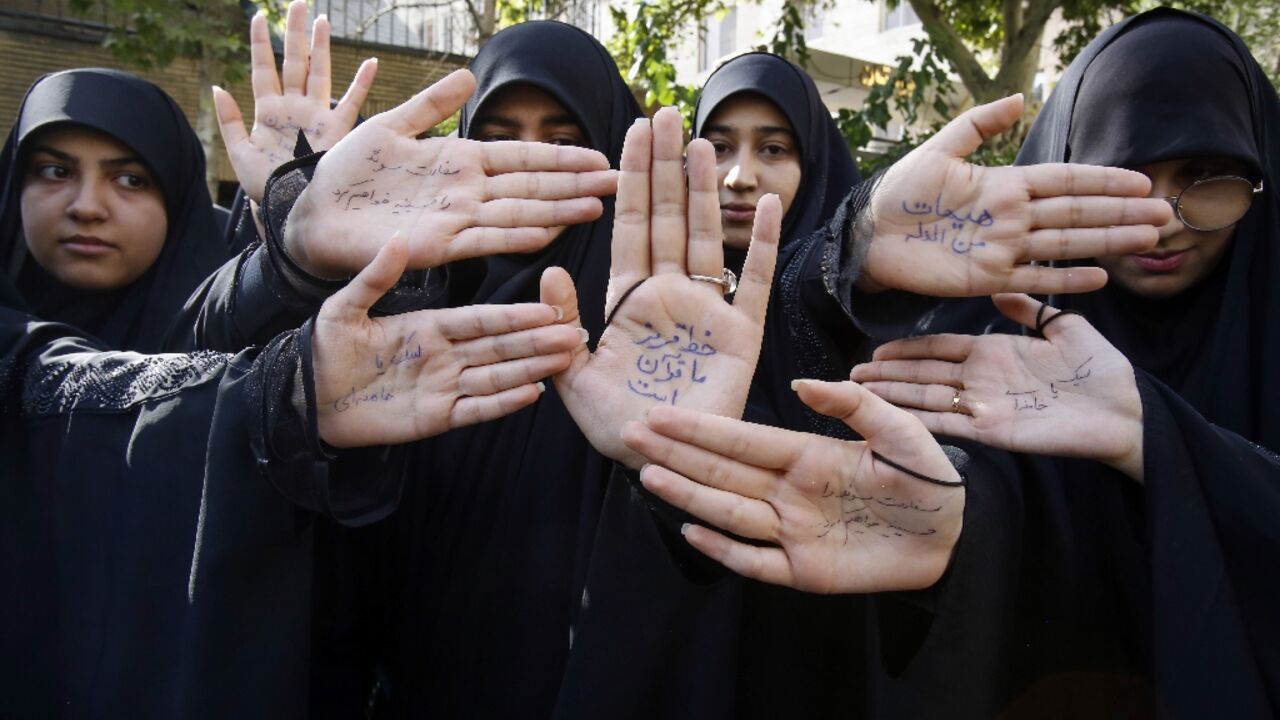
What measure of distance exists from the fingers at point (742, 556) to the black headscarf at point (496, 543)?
1.49 ft

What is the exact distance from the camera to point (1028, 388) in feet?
4.60

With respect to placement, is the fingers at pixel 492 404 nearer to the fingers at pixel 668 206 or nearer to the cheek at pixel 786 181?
the fingers at pixel 668 206

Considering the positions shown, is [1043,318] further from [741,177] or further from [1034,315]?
[741,177]

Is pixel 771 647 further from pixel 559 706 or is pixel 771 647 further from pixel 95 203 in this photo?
pixel 95 203

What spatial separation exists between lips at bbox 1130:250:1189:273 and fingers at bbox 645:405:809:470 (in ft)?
2.96

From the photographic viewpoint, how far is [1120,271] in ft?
5.89

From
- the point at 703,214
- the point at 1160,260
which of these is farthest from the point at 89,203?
the point at 1160,260

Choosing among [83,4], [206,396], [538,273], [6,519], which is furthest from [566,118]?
[83,4]

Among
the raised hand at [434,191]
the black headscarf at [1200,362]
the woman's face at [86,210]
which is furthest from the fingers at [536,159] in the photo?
the woman's face at [86,210]

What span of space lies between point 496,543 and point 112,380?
724 millimetres

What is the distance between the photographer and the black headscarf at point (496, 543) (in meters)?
1.71

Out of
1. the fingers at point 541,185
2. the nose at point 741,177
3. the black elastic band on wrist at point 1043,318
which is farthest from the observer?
the nose at point 741,177

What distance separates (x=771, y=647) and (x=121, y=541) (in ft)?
3.65

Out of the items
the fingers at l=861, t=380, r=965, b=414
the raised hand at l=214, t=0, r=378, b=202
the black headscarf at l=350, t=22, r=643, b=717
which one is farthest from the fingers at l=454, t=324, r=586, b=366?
the raised hand at l=214, t=0, r=378, b=202
